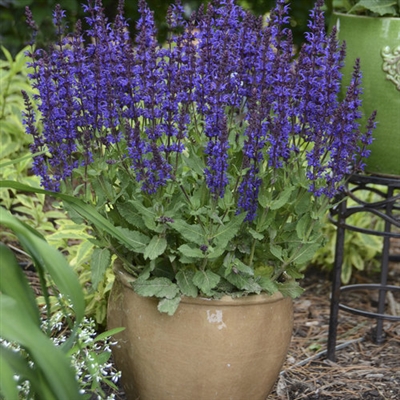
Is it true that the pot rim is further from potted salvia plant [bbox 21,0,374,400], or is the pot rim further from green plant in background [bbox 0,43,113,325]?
green plant in background [bbox 0,43,113,325]

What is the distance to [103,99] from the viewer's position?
230cm

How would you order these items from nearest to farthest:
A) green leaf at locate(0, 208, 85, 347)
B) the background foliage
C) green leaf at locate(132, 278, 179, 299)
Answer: green leaf at locate(0, 208, 85, 347), green leaf at locate(132, 278, 179, 299), the background foliage

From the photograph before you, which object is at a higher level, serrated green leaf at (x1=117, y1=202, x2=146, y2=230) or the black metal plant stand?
serrated green leaf at (x1=117, y1=202, x2=146, y2=230)

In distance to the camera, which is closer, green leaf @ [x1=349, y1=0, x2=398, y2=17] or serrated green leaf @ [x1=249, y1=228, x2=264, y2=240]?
serrated green leaf @ [x1=249, y1=228, x2=264, y2=240]

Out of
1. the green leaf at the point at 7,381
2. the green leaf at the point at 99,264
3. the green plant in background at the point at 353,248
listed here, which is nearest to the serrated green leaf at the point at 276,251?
the green leaf at the point at 99,264

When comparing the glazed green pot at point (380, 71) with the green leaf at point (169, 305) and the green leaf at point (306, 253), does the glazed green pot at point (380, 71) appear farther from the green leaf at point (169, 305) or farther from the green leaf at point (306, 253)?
the green leaf at point (169, 305)

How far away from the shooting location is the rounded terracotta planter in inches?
91.9

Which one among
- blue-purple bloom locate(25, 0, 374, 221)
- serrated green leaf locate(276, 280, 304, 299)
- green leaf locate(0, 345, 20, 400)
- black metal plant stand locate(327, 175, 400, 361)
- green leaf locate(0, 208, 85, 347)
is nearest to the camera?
green leaf locate(0, 345, 20, 400)

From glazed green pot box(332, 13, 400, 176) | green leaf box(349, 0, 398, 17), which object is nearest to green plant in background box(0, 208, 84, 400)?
glazed green pot box(332, 13, 400, 176)

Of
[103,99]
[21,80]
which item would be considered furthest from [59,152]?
[21,80]

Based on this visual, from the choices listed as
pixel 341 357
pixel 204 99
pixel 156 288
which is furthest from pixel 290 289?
pixel 341 357

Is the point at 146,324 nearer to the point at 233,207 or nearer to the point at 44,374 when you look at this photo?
the point at 233,207

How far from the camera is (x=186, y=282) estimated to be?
7.61 feet

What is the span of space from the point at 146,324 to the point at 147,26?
0.89 meters
